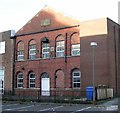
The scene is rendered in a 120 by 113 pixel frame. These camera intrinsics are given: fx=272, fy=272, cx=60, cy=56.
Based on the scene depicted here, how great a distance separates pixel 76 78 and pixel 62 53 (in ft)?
13.0

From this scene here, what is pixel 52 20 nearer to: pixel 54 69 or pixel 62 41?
pixel 62 41

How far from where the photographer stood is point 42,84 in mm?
36188

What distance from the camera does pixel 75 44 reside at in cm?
→ 3375

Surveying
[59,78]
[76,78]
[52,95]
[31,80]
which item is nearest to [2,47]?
[31,80]

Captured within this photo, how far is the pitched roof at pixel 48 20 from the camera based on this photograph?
3485cm

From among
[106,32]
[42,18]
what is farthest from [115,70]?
[42,18]

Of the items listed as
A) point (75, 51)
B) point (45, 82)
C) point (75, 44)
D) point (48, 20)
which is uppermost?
point (48, 20)

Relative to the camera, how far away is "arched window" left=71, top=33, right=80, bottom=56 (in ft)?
110

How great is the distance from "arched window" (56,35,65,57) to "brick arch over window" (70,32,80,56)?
1449 mm

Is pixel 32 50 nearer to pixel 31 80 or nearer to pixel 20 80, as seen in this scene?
pixel 31 80

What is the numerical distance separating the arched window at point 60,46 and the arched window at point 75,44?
1457 millimetres

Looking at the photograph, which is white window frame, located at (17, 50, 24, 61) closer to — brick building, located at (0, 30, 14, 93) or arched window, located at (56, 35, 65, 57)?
brick building, located at (0, 30, 14, 93)

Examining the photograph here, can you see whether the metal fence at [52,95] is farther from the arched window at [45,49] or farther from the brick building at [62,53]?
the arched window at [45,49]

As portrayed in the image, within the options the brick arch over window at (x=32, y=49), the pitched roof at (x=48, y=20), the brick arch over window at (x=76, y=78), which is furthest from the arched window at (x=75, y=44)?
the brick arch over window at (x=32, y=49)
